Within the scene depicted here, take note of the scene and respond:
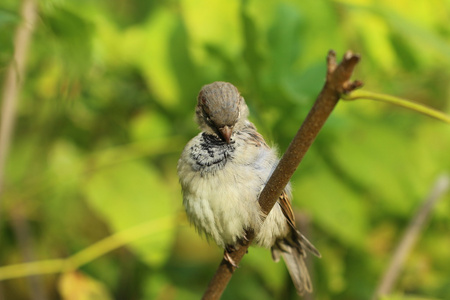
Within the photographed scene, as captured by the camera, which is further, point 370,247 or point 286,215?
point 370,247

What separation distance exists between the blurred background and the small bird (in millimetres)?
435

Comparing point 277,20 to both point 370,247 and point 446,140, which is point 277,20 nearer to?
point 446,140

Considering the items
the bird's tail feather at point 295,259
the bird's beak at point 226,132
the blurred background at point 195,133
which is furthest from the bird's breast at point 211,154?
the bird's tail feather at point 295,259

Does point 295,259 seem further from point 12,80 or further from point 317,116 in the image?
point 317,116

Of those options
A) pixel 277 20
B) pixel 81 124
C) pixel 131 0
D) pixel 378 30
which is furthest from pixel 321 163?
pixel 131 0

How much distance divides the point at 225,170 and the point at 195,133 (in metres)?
1.09

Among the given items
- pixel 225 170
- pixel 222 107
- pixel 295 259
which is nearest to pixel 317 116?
pixel 222 107

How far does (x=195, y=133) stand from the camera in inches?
127

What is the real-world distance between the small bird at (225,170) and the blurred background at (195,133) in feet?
1.43

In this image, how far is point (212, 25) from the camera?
9.96 feet

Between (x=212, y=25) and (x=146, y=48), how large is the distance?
0.42 meters

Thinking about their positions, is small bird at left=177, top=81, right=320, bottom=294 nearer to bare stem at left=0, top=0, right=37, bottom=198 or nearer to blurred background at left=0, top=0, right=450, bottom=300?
blurred background at left=0, top=0, right=450, bottom=300

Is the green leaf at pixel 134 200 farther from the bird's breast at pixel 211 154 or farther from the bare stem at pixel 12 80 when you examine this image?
the bird's breast at pixel 211 154

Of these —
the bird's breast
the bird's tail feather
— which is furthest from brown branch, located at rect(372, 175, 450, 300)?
the bird's breast
